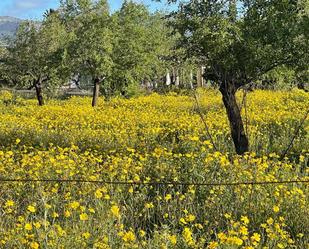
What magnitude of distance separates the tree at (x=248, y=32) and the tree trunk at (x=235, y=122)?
702 millimetres

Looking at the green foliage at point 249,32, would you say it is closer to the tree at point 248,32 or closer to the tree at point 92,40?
the tree at point 248,32

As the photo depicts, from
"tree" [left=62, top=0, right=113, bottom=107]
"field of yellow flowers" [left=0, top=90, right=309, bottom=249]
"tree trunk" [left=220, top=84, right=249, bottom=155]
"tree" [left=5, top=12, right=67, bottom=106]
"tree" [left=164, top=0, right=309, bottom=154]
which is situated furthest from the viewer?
"tree" [left=5, top=12, right=67, bottom=106]

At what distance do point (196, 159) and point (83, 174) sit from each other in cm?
182

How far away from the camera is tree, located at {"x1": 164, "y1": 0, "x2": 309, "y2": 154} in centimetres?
948

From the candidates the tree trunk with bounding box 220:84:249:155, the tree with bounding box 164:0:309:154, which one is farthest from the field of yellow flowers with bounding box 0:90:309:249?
the tree with bounding box 164:0:309:154

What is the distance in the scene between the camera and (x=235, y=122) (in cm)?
Answer: 1094

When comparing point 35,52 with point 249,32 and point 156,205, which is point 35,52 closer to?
point 249,32

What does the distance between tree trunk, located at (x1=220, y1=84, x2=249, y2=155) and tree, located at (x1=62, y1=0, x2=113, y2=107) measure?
14.8 metres

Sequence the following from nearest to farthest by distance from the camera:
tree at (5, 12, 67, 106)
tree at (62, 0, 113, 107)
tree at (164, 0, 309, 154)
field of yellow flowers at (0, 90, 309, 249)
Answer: field of yellow flowers at (0, 90, 309, 249) < tree at (164, 0, 309, 154) < tree at (62, 0, 113, 107) < tree at (5, 12, 67, 106)

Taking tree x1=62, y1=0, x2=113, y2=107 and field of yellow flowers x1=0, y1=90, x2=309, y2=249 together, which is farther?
tree x1=62, y1=0, x2=113, y2=107

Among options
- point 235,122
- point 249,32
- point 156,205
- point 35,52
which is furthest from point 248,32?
point 35,52

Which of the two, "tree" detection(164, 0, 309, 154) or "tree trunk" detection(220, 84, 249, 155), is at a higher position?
"tree" detection(164, 0, 309, 154)

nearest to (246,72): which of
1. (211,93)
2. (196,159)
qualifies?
(196,159)

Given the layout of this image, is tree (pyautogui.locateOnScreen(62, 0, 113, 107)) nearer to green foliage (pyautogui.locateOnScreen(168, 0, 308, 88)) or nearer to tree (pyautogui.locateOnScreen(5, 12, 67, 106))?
tree (pyautogui.locateOnScreen(5, 12, 67, 106))
